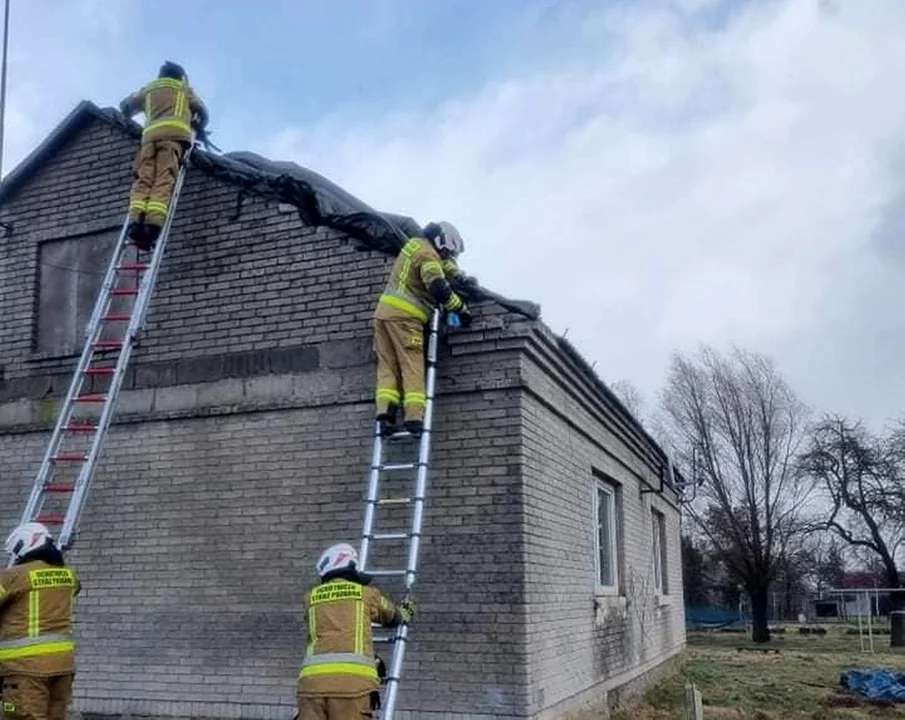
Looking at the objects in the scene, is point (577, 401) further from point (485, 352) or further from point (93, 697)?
point (93, 697)

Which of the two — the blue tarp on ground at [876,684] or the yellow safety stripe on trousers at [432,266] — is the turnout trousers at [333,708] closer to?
the yellow safety stripe on trousers at [432,266]

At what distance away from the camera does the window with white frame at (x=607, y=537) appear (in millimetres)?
10062

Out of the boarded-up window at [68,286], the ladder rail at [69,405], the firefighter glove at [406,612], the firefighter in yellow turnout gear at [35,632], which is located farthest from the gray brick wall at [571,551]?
the boarded-up window at [68,286]

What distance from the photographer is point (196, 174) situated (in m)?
8.34

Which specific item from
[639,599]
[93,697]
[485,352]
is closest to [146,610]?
[93,697]

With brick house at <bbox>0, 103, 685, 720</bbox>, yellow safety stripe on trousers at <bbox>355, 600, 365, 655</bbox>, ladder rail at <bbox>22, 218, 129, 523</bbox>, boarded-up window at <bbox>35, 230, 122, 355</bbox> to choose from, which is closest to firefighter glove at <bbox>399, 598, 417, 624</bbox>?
yellow safety stripe on trousers at <bbox>355, 600, 365, 655</bbox>

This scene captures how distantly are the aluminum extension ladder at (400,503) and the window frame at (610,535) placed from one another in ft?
10.2

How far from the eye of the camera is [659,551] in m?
15.3

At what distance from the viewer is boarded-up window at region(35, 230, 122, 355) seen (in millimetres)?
8516

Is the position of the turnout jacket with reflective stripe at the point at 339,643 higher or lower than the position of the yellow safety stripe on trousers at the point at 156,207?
lower

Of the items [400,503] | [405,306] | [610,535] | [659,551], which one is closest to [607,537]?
[610,535]

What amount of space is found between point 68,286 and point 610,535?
236 inches

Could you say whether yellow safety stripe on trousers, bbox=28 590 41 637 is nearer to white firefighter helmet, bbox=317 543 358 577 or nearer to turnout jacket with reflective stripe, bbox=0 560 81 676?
turnout jacket with reflective stripe, bbox=0 560 81 676

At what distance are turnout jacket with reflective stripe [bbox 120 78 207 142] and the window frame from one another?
16.6 ft
